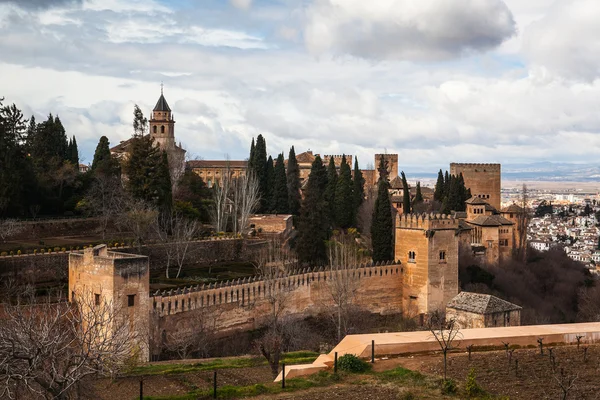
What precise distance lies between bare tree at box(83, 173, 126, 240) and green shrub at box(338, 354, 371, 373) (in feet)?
77.6

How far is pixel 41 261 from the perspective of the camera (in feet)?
94.6

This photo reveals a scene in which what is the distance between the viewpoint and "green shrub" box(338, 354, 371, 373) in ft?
47.7

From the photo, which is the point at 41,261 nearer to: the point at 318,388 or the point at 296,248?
the point at 296,248

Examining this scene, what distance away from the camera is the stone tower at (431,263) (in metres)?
34.3

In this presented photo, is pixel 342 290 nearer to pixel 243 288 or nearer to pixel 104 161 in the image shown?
pixel 243 288

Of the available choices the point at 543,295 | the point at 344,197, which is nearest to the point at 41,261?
the point at 344,197

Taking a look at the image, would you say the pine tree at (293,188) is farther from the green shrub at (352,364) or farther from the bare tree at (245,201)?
the green shrub at (352,364)

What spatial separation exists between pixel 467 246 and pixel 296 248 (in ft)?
35.8

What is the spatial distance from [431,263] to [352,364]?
20.5 meters

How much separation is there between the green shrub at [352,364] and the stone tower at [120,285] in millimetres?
8791

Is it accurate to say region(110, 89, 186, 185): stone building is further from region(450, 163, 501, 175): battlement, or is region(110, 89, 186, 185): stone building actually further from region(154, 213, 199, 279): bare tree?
region(450, 163, 501, 175): battlement

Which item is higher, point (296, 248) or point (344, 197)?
point (344, 197)

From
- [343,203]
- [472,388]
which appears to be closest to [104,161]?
[343,203]

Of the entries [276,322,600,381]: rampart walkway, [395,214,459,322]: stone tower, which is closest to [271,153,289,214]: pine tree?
[395,214,459,322]: stone tower
